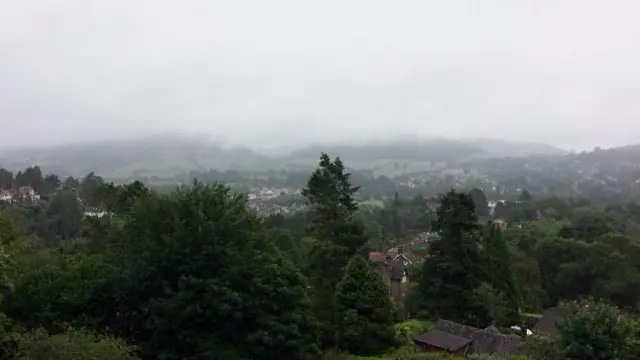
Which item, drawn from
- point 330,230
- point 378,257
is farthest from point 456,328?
point 378,257

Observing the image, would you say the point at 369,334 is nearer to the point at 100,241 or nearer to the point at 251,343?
the point at 251,343

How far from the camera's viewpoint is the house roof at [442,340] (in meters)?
21.0

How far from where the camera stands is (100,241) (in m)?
21.3

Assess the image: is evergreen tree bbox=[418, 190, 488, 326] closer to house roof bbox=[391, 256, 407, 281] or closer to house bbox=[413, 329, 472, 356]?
house bbox=[413, 329, 472, 356]

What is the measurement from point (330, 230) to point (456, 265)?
5.95m

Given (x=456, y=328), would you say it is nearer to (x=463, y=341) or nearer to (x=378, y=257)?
(x=463, y=341)

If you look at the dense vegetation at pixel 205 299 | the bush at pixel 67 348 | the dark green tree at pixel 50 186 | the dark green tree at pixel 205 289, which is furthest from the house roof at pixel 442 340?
the dark green tree at pixel 50 186

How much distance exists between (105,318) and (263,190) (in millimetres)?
151515

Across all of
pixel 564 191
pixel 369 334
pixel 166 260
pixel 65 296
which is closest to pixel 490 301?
pixel 369 334

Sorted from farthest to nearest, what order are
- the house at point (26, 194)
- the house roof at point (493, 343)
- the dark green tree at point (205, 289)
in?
the house at point (26, 194) < the house roof at point (493, 343) < the dark green tree at point (205, 289)

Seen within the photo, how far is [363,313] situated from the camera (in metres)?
17.4

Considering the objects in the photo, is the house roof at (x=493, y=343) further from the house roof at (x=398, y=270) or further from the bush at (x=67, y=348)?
the house roof at (x=398, y=270)

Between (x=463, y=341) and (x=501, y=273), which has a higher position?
(x=501, y=273)

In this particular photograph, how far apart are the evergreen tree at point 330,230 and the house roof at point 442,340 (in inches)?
158
